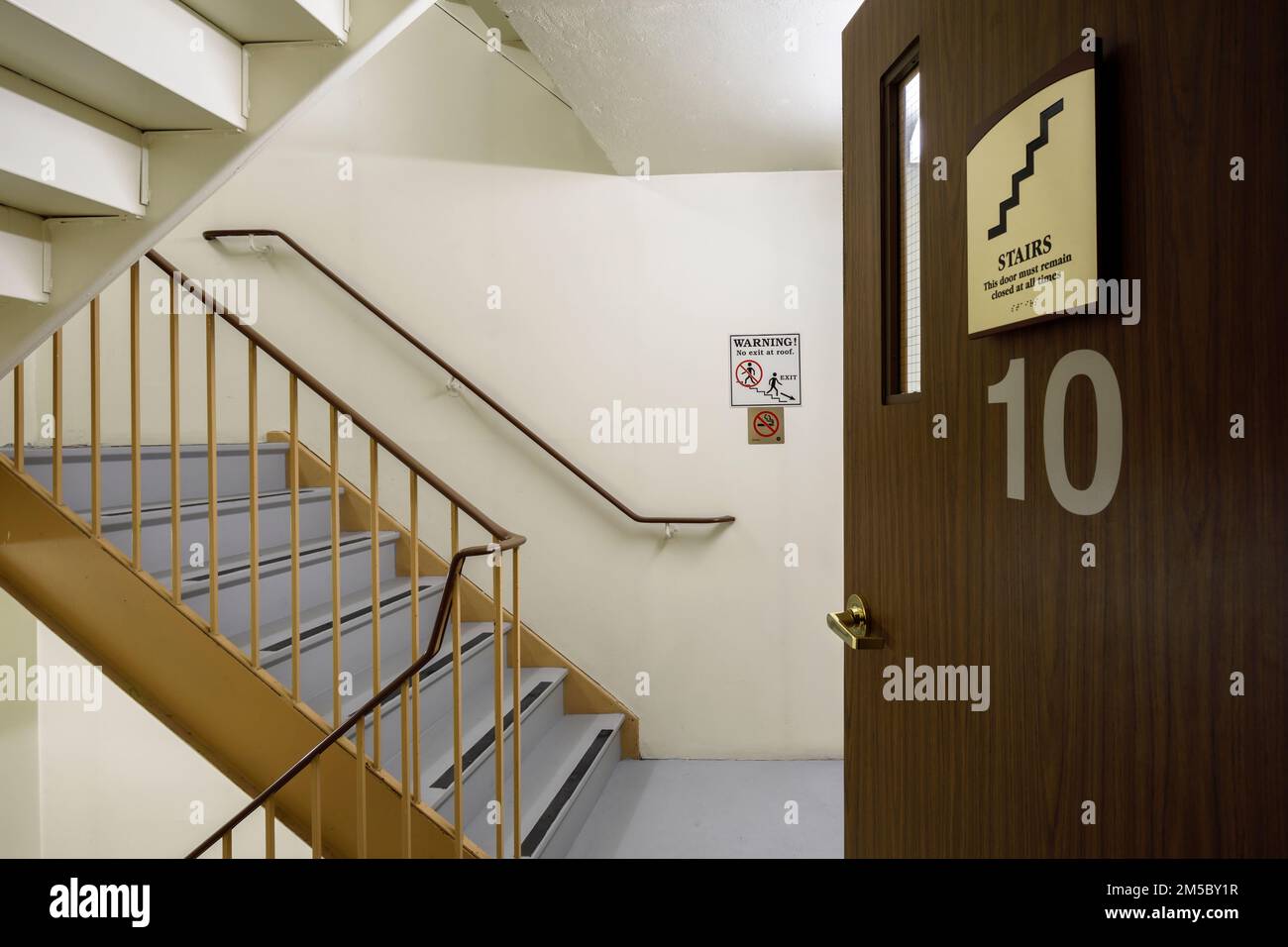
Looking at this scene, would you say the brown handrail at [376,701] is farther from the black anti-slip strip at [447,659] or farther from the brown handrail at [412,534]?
the black anti-slip strip at [447,659]

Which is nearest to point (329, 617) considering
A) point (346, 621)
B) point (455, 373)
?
point (346, 621)

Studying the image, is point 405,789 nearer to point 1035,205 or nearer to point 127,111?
point 127,111

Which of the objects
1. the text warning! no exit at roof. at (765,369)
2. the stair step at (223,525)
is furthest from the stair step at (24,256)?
the text warning! no exit at roof. at (765,369)

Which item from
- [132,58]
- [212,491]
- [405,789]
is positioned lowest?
[405,789]

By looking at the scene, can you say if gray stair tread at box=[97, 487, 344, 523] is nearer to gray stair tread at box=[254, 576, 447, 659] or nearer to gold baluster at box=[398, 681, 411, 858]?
gray stair tread at box=[254, 576, 447, 659]

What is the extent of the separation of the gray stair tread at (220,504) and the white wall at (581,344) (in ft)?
1.01

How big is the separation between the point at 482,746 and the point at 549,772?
31 cm

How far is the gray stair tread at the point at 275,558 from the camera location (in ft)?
6.60

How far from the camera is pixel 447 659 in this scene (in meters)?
2.41

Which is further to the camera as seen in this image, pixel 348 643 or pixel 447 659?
pixel 447 659

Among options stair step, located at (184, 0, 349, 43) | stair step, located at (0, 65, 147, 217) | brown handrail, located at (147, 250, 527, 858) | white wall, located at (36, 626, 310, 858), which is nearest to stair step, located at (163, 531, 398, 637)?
brown handrail, located at (147, 250, 527, 858)

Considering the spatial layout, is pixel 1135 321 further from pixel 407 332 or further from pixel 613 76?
pixel 407 332

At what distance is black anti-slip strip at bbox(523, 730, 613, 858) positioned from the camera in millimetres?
1902
